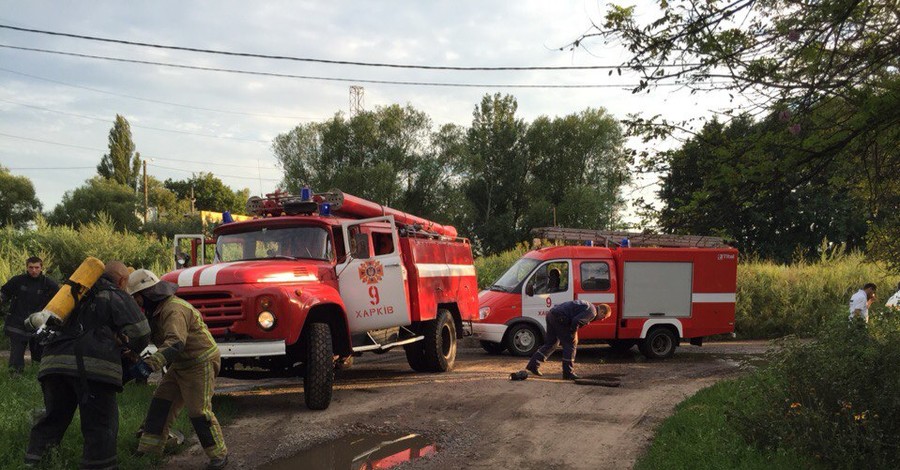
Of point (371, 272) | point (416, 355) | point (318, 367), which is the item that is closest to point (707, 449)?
point (318, 367)

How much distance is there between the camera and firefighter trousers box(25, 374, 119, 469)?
18.5 feet

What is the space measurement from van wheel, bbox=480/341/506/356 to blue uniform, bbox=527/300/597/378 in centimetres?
327

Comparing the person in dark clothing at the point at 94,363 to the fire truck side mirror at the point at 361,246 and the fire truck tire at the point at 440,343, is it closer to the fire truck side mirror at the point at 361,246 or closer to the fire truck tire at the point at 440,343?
the fire truck side mirror at the point at 361,246

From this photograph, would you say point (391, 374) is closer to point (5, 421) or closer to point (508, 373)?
point (508, 373)

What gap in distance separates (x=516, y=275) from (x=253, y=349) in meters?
7.87

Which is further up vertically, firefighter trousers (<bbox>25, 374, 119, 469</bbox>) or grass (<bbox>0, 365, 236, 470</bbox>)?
firefighter trousers (<bbox>25, 374, 119, 469</bbox>)

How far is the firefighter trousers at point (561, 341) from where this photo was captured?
1165cm

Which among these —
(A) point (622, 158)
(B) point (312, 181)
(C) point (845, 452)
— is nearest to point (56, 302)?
(A) point (622, 158)

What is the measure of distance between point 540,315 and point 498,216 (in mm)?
39187

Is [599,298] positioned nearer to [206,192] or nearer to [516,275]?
[516,275]

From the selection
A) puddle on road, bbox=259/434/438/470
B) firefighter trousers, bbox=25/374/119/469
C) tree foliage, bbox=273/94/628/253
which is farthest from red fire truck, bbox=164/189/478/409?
tree foliage, bbox=273/94/628/253

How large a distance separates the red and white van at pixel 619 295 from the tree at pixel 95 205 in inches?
1943

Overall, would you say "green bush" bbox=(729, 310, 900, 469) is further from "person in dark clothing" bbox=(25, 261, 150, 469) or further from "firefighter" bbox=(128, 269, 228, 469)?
"person in dark clothing" bbox=(25, 261, 150, 469)

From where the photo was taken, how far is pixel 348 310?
32.4 feet
